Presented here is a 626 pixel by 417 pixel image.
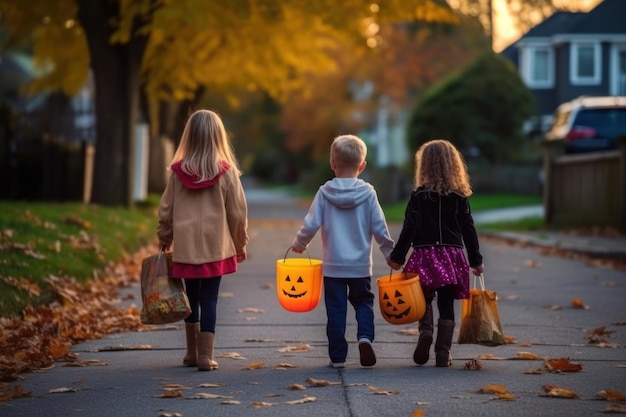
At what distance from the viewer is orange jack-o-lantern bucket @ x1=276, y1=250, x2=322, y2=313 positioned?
7.62 metres

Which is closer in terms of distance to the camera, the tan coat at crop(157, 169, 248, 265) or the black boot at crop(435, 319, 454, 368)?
the black boot at crop(435, 319, 454, 368)

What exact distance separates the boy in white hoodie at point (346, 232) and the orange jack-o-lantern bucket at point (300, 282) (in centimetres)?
7

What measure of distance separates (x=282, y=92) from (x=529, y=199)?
A: 732cm

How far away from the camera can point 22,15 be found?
22.3m

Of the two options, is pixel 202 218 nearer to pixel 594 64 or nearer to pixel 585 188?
pixel 585 188

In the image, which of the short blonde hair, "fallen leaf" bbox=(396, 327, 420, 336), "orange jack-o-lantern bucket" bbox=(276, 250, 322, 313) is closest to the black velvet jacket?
the short blonde hair

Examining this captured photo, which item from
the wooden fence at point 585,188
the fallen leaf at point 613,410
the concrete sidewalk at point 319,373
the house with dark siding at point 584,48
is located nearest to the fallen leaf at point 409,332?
the concrete sidewalk at point 319,373

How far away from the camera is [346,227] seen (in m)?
7.65

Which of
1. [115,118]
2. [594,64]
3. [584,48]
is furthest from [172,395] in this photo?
[584,48]

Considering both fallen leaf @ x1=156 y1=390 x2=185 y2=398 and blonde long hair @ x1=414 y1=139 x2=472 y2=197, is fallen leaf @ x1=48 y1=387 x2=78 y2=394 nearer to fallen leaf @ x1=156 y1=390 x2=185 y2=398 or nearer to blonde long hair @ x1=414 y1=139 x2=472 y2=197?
fallen leaf @ x1=156 y1=390 x2=185 y2=398

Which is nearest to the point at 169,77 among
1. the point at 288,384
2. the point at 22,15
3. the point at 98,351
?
the point at 22,15

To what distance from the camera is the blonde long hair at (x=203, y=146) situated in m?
7.62

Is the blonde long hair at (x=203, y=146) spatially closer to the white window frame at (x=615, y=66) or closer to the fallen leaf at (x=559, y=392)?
the fallen leaf at (x=559, y=392)

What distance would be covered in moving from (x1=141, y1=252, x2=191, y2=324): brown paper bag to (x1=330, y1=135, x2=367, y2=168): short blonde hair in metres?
1.22
